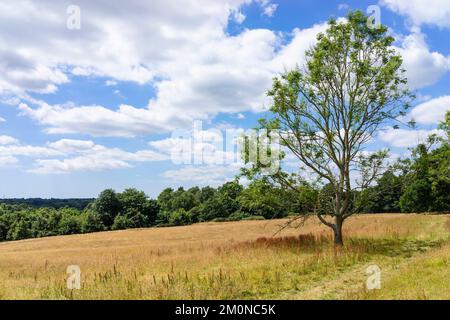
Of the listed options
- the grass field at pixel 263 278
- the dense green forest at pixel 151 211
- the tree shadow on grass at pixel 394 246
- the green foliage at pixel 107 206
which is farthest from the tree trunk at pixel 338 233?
the green foliage at pixel 107 206

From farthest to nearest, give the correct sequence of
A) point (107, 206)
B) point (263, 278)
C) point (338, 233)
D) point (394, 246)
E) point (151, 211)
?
point (151, 211) → point (107, 206) → point (338, 233) → point (394, 246) → point (263, 278)

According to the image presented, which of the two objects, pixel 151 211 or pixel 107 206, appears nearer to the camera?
pixel 107 206

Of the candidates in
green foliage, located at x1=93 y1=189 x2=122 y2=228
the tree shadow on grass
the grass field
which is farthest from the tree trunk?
green foliage, located at x1=93 y1=189 x2=122 y2=228

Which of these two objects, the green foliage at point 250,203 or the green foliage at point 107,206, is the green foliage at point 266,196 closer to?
the green foliage at point 250,203

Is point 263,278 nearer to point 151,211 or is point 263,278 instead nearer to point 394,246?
point 394,246

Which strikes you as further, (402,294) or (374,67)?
(374,67)

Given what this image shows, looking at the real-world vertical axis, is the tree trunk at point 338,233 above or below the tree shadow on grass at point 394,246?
above

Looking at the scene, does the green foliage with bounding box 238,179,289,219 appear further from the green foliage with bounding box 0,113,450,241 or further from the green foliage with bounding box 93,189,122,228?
the green foliage with bounding box 93,189,122,228

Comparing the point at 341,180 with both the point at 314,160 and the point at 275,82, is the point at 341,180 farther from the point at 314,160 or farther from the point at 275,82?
the point at 275,82

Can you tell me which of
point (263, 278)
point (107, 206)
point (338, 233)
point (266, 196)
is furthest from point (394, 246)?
point (107, 206)

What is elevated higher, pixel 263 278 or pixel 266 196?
pixel 266 196
